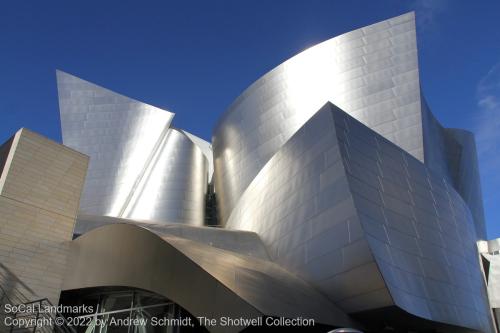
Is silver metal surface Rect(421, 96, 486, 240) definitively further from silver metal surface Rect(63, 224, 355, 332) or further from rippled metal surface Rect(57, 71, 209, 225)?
rippled metal surface Rect(57, 71, 209, 225)

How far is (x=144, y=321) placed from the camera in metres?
11.0

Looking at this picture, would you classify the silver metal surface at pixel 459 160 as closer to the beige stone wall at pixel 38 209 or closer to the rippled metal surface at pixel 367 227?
the rippled metal surface at pixel 367 227

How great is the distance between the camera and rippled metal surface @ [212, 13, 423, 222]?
731 inches

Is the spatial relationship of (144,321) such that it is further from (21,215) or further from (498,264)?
(498,264)

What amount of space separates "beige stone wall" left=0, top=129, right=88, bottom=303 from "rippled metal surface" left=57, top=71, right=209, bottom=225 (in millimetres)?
13257

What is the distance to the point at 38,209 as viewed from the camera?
40.4 feet

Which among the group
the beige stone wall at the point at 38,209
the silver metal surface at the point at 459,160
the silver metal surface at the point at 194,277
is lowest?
the silver metal surface at the point at 194,277

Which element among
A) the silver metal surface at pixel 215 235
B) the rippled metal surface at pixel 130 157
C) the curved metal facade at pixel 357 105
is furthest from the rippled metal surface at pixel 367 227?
the rippled metal surface at pixel 130 157

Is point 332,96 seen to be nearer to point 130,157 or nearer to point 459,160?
point 459,160

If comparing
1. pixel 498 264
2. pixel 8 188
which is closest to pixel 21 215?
pixel 8 188

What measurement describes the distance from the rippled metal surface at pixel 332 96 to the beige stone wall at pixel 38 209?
11892mm

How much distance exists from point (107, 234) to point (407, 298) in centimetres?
769

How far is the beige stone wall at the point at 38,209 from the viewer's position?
1145 cm

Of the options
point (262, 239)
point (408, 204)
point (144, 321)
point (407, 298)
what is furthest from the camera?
point (262, 239)
